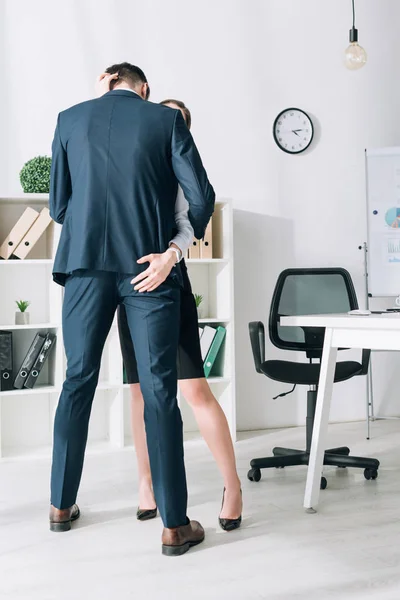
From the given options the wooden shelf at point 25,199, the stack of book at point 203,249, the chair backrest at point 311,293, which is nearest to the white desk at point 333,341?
the chair backrest at point 311,293

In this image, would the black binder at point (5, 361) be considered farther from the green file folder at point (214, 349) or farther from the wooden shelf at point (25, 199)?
the green file folder at point (214, 349)

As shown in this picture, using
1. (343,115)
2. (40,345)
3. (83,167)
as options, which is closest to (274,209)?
(343,115)

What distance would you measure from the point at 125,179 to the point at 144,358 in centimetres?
52

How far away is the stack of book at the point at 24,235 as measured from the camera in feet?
11.8

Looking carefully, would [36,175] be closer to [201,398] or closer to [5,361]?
[5,361]

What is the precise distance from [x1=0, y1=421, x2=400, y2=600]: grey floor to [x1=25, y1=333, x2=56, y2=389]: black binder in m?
Answer: 0.55

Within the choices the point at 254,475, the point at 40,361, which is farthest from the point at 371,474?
the point at 40,361

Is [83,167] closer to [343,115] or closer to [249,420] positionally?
[249,420]

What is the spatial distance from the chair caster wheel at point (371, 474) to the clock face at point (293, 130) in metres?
2.18

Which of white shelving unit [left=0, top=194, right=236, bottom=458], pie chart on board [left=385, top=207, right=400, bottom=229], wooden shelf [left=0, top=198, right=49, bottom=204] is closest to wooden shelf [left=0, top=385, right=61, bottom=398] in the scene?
white shelving unit [left=0, top=194, right=236, bottom=458]

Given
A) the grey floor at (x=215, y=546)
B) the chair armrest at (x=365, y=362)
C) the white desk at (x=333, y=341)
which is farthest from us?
the chair armrest at (x=365, y=362)

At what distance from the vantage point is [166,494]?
81.0 inches

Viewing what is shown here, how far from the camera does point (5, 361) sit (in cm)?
359

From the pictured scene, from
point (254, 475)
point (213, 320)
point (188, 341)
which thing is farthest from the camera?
point (213, 320)
